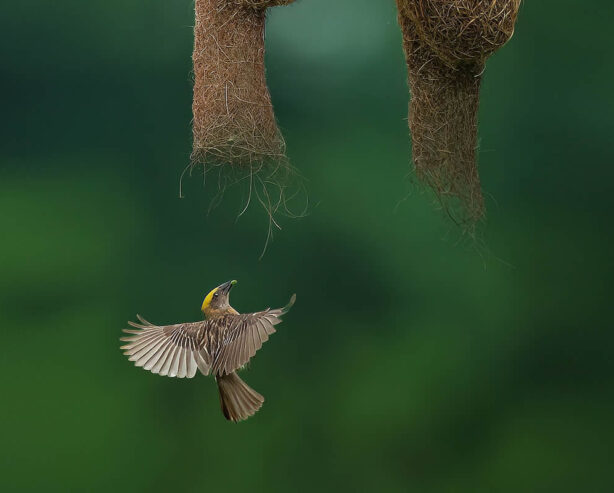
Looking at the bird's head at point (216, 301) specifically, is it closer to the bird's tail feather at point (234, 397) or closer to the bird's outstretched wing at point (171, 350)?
the bird's outstretched wing at point (171, 350)

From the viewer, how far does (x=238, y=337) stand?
1830 millimetres

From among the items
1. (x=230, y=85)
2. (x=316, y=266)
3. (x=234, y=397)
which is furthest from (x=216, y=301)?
(x=316, y=266)

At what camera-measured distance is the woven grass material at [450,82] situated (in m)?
1.69

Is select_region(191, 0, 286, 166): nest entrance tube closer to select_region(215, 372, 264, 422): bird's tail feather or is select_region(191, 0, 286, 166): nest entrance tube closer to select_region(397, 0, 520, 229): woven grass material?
select_region(397, 0, 520, 229): woven grass material

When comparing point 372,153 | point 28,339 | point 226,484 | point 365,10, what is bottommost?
point 226,484

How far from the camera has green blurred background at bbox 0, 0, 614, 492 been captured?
2.63 m

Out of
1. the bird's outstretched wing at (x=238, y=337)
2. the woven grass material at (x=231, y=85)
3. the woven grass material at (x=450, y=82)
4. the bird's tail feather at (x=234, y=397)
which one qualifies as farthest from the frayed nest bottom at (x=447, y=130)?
the bird's tail feather at (x=234, y=397)

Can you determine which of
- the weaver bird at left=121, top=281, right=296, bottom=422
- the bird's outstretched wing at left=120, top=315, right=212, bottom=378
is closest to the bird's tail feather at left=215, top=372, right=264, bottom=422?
the weaver bird at left=121, top=281, right=296, bottom=422

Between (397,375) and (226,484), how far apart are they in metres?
0.69

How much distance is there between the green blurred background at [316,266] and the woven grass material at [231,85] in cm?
65

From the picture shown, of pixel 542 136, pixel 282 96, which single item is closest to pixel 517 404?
pixel 542 136

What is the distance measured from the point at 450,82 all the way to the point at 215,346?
0.83m

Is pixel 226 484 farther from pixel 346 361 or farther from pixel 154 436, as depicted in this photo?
pixel 346 361

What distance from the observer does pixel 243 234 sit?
2652 millimetres
